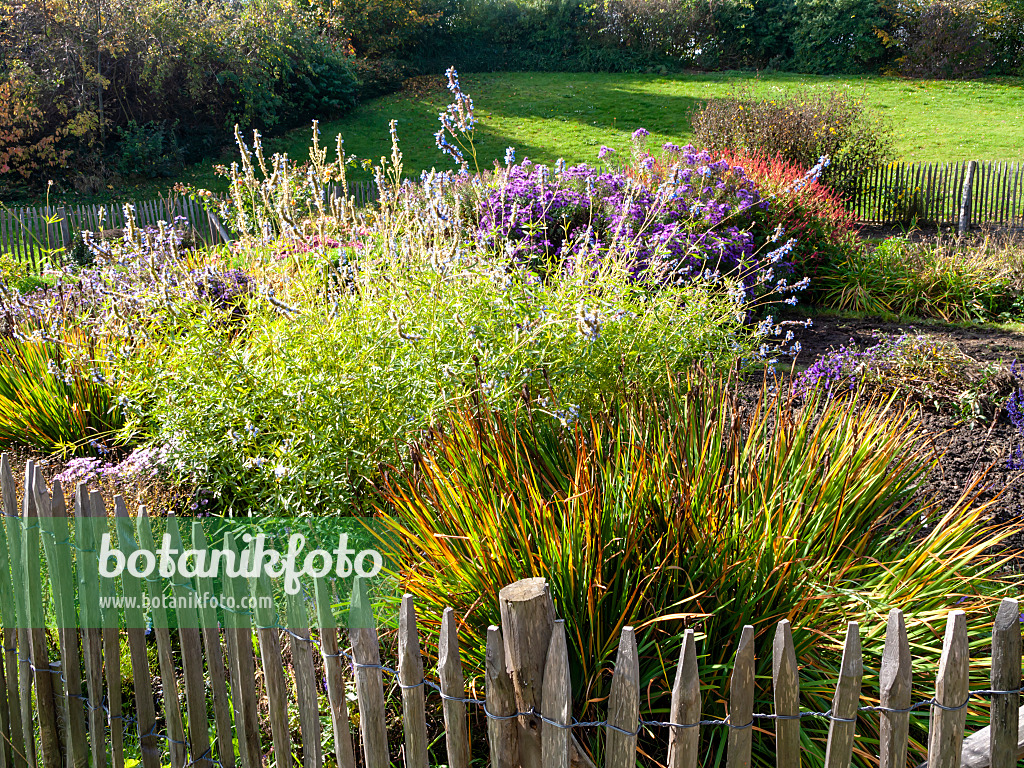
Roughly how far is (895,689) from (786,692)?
0.70 ft

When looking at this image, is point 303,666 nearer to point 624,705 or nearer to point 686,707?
point 624,705

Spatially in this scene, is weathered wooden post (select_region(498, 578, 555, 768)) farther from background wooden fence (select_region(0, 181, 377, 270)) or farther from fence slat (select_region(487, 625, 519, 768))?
background wooden fence (select_region(0, 181, 377, 270))

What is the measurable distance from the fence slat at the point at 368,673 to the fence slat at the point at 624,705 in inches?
20.9

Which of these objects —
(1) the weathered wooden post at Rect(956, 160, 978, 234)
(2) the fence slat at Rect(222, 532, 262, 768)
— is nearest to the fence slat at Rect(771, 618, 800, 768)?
(2) the fence slat at Rect(222, 532, 262, 768)

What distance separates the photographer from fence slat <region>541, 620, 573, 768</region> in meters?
1.55

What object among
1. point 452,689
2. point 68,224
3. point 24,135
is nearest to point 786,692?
point 452,689

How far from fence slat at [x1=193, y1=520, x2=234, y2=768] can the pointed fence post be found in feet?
2.55

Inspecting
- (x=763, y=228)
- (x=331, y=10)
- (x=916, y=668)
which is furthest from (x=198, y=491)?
(x=331, y=10)

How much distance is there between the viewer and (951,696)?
1.57m

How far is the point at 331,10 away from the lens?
29.6 metres

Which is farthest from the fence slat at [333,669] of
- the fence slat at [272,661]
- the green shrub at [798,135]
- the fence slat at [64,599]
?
the green shrub at [798,135]

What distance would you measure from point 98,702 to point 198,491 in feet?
5.26

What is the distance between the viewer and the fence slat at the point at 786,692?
4.89ft

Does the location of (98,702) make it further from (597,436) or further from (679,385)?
(679,385)
